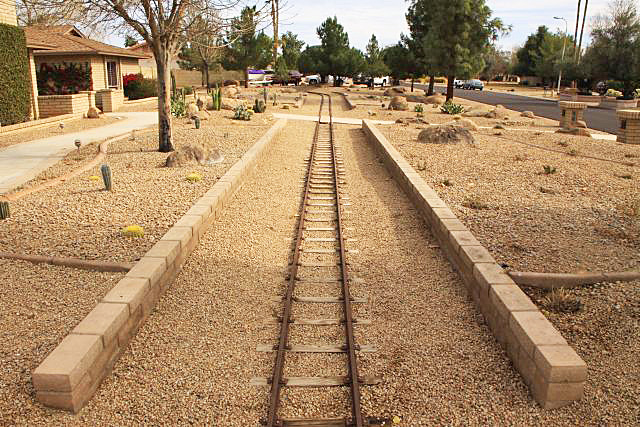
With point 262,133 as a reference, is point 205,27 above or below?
above

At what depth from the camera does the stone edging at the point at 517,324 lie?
4.27 meters

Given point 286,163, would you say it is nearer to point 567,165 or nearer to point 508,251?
point 567,165

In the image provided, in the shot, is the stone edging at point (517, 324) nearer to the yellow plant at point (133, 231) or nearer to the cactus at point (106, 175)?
the yellow plant at point (133, 231)

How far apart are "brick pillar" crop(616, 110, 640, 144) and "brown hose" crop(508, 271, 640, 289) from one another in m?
15.2

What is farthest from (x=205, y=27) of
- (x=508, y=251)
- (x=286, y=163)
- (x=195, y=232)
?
(x=508, y=251)

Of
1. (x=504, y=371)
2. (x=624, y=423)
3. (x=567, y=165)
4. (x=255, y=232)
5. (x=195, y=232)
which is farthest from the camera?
(x=567, y=165)

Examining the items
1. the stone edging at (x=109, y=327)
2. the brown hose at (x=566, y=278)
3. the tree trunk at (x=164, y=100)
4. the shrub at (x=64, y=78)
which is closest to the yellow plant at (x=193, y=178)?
the stone edging at (x=109, y=327)

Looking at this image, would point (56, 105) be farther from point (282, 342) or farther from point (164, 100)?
point (282, 342)

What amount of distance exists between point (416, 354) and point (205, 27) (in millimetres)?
11651

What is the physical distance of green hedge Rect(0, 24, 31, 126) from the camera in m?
20.2

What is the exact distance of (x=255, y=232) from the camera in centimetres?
892

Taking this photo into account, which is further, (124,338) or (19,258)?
(19,258)

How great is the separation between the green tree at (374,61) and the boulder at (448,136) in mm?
52088

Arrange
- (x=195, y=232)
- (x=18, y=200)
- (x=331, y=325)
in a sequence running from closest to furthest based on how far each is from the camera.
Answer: (x=331, y=325)
(x=195, y=232)
(x=18, y=200)
